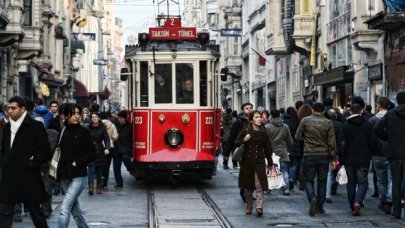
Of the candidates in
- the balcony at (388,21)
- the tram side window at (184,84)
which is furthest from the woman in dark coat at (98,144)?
the balcony at (388,21)

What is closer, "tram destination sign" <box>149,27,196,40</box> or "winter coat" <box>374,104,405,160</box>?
"winter coat" <box>374,104,405,160</box>

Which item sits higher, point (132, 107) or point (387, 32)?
point (387, 32)

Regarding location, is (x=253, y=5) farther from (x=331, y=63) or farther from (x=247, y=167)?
(x=247, y=167)

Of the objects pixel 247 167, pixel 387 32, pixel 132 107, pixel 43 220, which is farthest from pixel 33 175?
pixel 387 32

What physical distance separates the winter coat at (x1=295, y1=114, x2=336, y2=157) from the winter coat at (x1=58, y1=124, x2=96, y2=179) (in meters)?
4.85

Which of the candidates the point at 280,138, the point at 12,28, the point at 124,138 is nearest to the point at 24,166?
the point at 280,138

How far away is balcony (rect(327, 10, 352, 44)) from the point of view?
36.0 m

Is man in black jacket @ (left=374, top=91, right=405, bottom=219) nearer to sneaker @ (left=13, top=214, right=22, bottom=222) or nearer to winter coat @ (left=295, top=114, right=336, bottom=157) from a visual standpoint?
winter coat @ (left=295, top=114, right=336, bottom=157)

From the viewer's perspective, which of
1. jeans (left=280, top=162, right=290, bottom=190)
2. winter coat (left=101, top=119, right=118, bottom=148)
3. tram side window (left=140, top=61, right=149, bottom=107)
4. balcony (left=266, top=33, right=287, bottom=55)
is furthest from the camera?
balcony (left=266, top=33, right=287, bottom=55)

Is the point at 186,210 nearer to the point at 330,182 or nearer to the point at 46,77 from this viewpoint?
the point at 330,182

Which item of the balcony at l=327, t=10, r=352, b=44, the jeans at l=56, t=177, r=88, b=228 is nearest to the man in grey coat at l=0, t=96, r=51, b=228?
the jeans at l=56, t=177, r=88, b=228

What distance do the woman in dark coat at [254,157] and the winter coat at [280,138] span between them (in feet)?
10.9

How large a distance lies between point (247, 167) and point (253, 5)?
50.6 meters

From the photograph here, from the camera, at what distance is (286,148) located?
19234 mm
